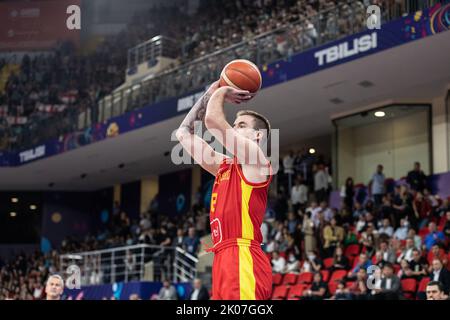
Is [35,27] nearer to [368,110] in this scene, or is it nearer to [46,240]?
[46,240]

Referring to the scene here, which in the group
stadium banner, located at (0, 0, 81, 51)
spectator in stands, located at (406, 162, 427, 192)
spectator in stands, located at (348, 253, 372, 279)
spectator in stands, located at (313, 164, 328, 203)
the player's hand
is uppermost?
stadium banner, located at (0, 0, 81, 51)

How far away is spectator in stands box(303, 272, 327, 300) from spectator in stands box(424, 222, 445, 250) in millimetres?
2026

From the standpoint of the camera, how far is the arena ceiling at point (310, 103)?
644 inches

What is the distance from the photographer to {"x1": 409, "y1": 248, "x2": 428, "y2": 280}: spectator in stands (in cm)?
1328

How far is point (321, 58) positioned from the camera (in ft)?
55.5

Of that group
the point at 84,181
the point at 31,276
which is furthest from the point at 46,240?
the point at 31,276

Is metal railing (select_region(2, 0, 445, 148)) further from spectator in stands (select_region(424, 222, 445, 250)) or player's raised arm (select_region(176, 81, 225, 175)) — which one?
player's raised arm (select_region(176, 81, 225, 175))

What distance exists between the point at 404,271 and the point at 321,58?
5.39 m

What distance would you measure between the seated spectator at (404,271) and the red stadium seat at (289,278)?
3.25 metres

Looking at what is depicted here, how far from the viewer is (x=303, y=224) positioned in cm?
1884

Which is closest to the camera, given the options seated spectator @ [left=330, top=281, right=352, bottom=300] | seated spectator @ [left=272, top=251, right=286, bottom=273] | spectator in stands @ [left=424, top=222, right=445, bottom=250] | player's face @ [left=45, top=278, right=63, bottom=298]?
player's face @ [left=45, top=278, right=63, bottom=298]

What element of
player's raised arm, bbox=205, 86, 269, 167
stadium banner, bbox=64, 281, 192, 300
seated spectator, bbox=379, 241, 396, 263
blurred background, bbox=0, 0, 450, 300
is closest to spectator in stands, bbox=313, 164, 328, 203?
blurred background, bbox=0, 0, 450, 300

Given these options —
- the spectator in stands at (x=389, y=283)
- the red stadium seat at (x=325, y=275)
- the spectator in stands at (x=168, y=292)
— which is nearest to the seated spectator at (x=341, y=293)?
the spectator in stands at (x=389, y=283)

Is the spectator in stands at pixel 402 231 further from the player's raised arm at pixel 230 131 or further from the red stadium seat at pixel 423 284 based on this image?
the player's raised arm at pixel 230 131
